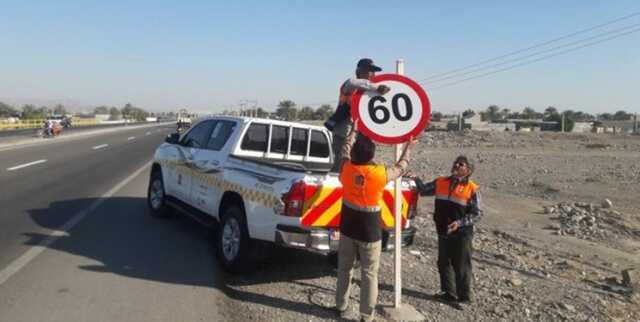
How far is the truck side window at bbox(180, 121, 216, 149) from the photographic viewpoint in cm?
833

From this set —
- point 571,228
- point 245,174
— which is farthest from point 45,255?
point 571,228

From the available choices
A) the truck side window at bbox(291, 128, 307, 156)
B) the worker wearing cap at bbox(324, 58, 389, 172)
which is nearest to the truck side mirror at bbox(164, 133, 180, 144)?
the truck side window at bbox(291, 128, 307, 156)

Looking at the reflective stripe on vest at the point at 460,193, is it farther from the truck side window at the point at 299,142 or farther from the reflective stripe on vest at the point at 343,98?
the truck side window at the point at 299,142

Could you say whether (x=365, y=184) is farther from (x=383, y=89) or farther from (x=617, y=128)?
(x=617, y=128)

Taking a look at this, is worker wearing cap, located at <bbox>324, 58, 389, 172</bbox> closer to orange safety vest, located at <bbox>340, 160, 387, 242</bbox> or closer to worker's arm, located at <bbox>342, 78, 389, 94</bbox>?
worker's arm, located at <bbox>342, 78, 389, 94</bbox>

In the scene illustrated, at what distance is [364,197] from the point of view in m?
4.91

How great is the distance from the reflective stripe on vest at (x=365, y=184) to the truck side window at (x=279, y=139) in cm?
303

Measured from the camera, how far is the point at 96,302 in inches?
210

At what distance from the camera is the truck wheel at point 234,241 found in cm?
620

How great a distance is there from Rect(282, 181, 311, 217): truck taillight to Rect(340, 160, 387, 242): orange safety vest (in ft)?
A: 2.39

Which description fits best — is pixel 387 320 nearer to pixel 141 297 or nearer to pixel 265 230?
pixel 265 230

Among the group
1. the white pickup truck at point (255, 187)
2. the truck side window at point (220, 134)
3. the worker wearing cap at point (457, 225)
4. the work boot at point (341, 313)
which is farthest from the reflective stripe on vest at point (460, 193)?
the truck side window at point (220, 134)

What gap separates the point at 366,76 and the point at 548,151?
2781cm

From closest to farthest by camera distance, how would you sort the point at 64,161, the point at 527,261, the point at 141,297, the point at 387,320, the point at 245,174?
the point at 387,320 → the point at 141,297 → the point at 245,174 → the point at 527,261 → the point at 64,161
